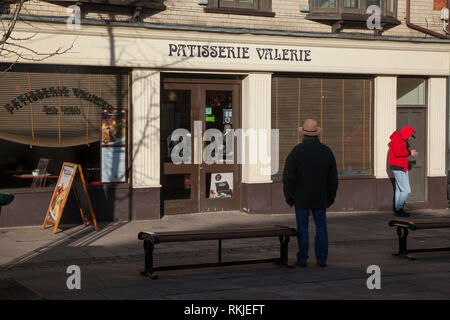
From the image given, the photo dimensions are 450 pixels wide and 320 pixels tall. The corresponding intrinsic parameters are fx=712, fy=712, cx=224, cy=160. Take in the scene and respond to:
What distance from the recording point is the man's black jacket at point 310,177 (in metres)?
8.77

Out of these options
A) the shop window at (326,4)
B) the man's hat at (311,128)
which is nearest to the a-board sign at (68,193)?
the man's hat at (311,128)

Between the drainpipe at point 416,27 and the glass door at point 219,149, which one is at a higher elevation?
the drainpipe at point 416,27

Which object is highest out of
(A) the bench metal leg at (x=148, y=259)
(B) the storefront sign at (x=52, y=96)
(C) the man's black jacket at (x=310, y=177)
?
(B) the storefront sign at (x=52, y=96)

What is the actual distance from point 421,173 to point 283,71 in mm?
4061

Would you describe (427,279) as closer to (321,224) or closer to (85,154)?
(321,224)

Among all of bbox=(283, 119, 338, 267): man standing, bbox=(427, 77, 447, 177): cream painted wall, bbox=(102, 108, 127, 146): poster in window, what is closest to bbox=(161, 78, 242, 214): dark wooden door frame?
bbox=(102, 108, 127, 146): poster in window

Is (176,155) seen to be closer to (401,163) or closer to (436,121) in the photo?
(401,163)

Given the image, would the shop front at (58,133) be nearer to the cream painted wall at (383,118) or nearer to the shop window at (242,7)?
the shop window at (242,7)

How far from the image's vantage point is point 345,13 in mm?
14555

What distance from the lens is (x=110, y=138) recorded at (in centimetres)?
1304

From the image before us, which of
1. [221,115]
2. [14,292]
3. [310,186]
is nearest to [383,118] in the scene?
[221,115]

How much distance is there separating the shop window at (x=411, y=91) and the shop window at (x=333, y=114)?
2.53ft
